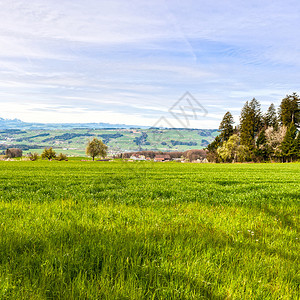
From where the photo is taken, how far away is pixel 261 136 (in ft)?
262

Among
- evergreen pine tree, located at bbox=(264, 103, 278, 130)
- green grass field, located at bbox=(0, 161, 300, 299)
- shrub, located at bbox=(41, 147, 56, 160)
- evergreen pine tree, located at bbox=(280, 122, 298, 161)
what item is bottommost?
shrub, located at bbox=(41, 147, 56, 160)

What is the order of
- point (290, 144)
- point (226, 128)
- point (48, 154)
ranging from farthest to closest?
1. point (48, 154)
2. point (226, 128)
3. point (290, 144)

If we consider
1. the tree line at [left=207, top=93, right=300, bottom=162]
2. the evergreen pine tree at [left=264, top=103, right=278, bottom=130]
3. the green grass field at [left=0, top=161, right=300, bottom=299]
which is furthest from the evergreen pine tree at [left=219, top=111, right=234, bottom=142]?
the green grass field at [left=0, top=161, right=300, bottom=299]

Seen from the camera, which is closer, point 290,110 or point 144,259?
point 144,259

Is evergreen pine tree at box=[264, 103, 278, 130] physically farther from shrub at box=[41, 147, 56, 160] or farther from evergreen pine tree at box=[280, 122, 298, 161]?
shrub at box=[41, 147, 56, 160]

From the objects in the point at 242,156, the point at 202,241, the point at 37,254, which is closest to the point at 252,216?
the point at 202,241

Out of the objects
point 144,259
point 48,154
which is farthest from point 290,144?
point 48,154

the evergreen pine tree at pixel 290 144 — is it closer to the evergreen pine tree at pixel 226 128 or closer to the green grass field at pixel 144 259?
the evergreen pine tree at pixel 226 128

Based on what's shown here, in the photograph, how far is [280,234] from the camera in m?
4.79

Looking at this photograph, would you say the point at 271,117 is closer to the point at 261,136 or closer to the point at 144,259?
the point at 261,136

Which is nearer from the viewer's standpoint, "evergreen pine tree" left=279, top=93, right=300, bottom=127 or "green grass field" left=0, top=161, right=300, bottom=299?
"green grass field" left=0, top=161, right=300, bottom=299

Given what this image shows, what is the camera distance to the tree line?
2992 inches

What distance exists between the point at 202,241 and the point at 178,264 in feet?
3.35

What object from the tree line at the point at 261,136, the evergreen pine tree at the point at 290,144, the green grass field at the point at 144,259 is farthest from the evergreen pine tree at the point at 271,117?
the green grass field at the point at 144,259
